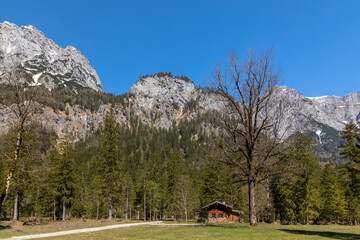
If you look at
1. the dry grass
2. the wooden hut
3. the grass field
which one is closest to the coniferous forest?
the wooden hut

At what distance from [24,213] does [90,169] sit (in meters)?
29.4

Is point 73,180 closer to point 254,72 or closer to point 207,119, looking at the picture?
point 207,119

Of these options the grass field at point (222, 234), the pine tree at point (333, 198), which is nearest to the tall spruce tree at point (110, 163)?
the grass field at point (222, 234)

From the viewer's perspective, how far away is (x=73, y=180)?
158 ft

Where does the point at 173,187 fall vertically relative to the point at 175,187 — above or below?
below

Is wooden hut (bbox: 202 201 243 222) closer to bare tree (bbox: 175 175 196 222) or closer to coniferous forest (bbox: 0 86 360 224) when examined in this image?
coniferous forest (bbox: 0 86 360 224)

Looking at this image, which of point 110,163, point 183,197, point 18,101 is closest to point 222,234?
point 18,101

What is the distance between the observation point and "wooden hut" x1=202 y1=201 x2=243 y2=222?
51.7 meters

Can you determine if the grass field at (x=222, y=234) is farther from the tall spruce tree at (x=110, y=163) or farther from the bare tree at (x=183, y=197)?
the bare tree at (x=183, y=197)

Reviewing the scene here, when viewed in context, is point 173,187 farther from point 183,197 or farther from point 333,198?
point 333,198

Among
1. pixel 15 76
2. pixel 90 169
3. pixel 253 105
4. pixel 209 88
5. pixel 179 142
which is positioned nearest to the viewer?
pixel 15 76

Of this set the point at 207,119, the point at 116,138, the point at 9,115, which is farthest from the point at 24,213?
the point at 207,119

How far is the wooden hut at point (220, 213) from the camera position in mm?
51656

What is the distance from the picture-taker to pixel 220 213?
52.2 metres
